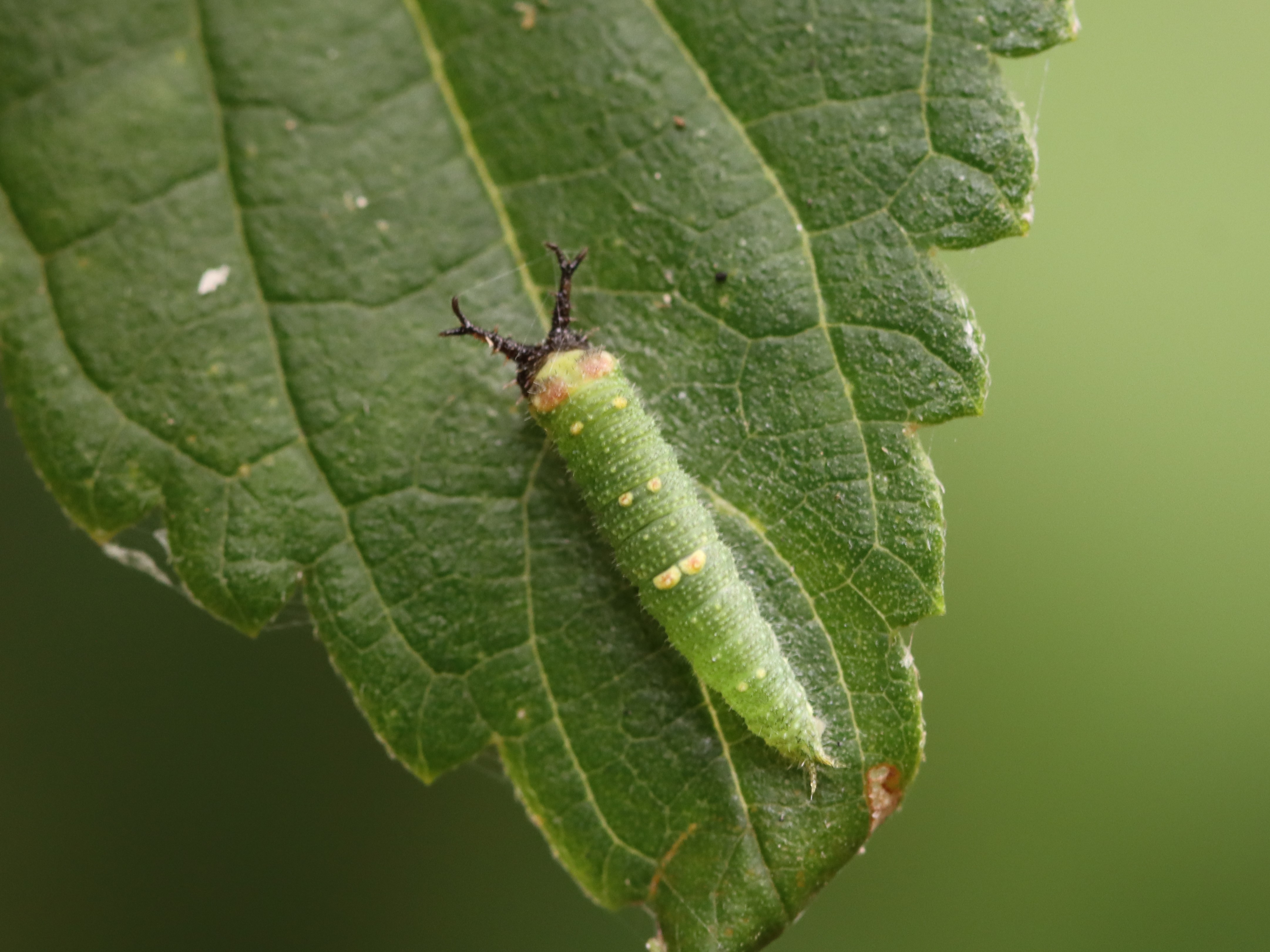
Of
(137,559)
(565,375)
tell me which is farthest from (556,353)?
(137,559)

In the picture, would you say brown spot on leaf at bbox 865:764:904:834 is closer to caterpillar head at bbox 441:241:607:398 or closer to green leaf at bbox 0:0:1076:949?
green leaf at bbox 0:0:1076:949

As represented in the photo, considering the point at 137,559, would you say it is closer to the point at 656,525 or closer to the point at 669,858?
the point at 656,525

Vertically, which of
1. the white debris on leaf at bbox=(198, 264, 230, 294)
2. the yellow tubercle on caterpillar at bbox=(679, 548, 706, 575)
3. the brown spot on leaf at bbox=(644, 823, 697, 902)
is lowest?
the brown spot on leaf at bbox=(644, 823, 697, 902)

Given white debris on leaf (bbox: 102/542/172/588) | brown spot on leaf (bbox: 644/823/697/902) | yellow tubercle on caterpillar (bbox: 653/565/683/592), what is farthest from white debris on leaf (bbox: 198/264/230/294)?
brown spot on leaf (bbox: 644/823/697/902)

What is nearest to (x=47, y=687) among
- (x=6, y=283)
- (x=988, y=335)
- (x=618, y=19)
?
(x=6, y=283)

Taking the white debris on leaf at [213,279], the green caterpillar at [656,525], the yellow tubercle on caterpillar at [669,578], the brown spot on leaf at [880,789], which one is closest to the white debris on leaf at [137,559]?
the white debris on leaf at [213,279]

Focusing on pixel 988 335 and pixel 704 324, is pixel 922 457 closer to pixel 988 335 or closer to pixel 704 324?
pixel 704 324
